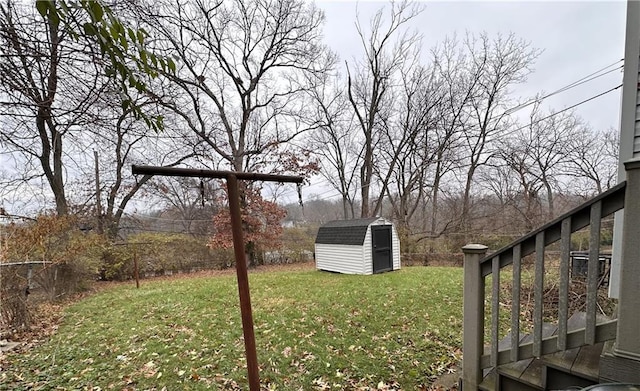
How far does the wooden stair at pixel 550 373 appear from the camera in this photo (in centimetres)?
164

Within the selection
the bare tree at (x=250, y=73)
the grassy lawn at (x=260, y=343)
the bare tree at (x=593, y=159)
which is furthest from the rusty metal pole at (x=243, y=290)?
the bare tree at (x=593, y=159)

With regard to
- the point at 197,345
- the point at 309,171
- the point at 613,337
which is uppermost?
the point at 309,171

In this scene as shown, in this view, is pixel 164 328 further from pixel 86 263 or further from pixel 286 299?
pixel 86 263

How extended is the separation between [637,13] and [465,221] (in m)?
11.8

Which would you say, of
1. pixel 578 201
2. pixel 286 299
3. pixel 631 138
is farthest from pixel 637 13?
pixel 578 201

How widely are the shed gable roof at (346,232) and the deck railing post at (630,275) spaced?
6817 millimetres

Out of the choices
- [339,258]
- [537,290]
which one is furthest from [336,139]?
[537,290]

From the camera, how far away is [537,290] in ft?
5.54

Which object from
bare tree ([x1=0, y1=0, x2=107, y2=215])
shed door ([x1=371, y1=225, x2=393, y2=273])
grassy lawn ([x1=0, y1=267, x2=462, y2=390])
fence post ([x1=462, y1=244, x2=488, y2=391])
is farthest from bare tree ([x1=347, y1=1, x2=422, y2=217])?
bare tree ([x1=0, y1=0, x2=107, y2=215])

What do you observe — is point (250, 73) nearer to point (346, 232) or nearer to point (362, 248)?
point (346, 232)

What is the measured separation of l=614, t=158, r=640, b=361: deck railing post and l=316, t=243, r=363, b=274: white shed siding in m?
6.85

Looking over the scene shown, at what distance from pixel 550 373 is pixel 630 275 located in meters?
0.79

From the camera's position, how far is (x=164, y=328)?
3951 millimetres

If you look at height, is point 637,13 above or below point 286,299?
above
